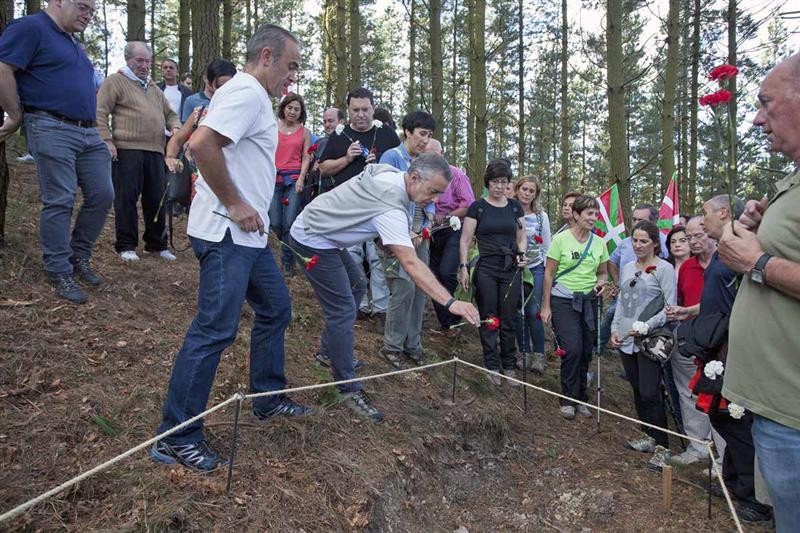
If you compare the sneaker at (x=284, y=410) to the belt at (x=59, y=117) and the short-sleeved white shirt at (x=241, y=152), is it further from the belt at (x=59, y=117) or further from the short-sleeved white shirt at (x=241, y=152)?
the belt at (x=59, y=117)

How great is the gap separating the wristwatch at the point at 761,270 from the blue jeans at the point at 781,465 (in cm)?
49

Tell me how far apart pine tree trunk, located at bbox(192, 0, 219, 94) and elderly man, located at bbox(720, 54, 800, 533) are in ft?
25.5

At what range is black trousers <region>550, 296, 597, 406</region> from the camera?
5.46m

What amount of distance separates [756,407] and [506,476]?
2.67 metres

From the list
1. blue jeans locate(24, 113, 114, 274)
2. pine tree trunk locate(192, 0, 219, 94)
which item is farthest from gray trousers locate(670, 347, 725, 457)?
pine tree trunk locate(192, 0, 219, 94)

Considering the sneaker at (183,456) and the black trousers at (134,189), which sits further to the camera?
the black trousers at (134,189)

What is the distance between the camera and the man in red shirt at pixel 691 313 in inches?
188

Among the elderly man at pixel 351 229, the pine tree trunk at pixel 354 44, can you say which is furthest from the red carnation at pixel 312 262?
the pine tree trunk at pixel 354 44

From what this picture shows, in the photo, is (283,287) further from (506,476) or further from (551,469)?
(551,469)

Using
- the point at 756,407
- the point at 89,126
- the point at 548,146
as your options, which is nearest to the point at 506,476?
the point at 756,407

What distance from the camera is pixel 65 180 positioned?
420 centimetres

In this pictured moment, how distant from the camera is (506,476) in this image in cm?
440

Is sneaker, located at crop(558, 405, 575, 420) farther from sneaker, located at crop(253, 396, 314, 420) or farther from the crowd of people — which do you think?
sneaker, located at crop(253, 396, 314, 420)

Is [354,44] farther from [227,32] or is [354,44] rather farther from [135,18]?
[227,32]
